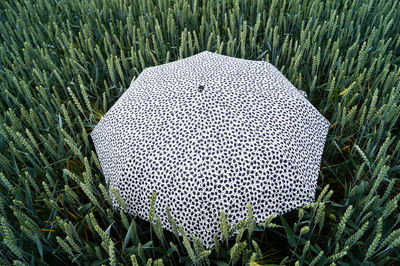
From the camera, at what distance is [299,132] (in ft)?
3.65

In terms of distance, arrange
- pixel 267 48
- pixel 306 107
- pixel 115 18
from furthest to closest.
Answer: pixel 115 18, pixel 267 48, pixel 306 107

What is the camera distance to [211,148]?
101 cm

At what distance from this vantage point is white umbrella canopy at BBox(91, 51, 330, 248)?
0.97 m

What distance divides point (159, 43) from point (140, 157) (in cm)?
105

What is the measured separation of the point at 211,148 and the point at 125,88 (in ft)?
2.71

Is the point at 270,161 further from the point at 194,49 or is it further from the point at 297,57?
the point at 194,49

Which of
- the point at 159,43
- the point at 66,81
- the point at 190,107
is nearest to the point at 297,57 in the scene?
the point at 190,107

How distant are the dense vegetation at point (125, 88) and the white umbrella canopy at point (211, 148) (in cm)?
9

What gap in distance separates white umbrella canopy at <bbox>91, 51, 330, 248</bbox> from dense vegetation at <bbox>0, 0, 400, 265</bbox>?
87 mm

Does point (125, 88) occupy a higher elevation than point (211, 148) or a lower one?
lower

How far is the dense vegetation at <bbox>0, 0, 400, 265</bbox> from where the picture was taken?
3.17ft

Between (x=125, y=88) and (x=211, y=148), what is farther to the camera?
(x=125, y=88)

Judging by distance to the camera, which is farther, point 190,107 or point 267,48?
point 267,48

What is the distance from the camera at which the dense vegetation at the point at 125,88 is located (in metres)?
0.97
